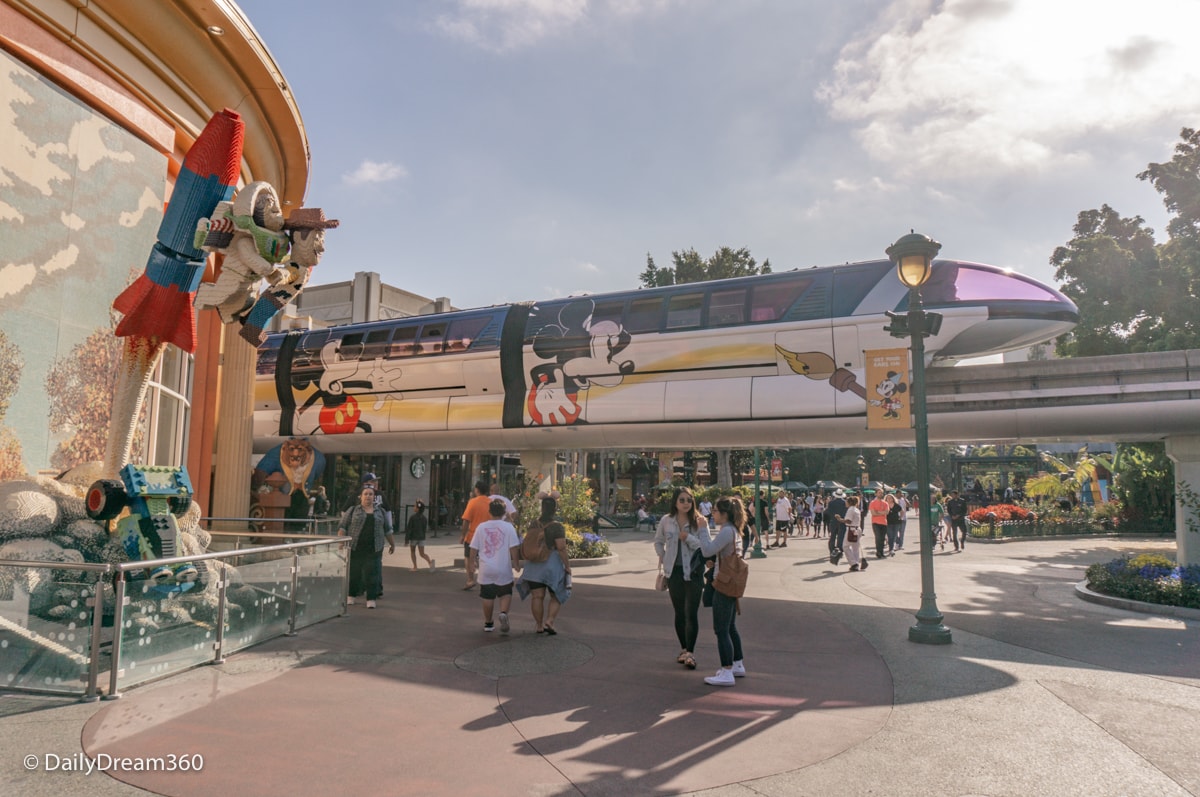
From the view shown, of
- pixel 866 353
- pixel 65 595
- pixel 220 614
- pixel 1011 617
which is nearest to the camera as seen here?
pixel 65 595

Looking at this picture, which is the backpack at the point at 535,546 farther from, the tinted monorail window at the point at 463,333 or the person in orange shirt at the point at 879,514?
the person in orange shirt at the point at 879,514

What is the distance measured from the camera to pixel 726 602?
6.52 metres

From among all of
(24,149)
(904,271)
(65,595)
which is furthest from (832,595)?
(24,149)

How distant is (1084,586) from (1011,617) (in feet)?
11.3

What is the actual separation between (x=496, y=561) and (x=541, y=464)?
26.7ft

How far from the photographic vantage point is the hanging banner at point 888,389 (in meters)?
10.9

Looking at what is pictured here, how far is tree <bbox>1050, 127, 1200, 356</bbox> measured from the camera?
21.3 meters

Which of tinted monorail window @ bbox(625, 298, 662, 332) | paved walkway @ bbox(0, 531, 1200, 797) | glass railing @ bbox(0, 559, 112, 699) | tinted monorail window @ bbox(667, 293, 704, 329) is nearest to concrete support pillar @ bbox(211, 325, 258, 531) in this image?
paved walkway @ bbox(0, 531, 1200, 797)

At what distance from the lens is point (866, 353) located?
11242 mm

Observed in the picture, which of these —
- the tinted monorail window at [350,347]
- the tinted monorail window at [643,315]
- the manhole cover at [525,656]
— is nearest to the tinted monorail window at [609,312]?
the tinted monorail window at [643,315]

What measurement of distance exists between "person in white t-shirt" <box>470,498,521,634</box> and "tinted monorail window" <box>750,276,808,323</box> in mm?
6412

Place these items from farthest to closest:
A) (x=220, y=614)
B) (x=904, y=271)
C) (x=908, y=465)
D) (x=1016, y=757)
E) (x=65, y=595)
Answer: (x=908, y=465)
(x=904, y=271)
(x=220, y=614)
(x=65, y=595)
(x=1016, y=757)

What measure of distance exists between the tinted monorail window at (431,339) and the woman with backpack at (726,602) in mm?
10299

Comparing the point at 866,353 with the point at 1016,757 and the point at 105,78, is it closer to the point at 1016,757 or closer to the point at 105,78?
the point at 1016,757
